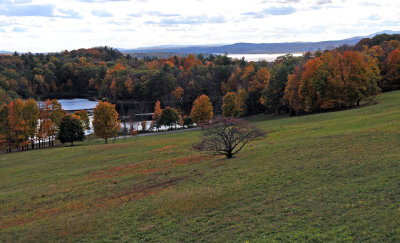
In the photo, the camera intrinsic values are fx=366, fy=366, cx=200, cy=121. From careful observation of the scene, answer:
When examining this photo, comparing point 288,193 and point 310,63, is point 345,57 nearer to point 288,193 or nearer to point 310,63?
point 310,63

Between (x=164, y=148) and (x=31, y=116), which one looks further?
(x=31, y=116)

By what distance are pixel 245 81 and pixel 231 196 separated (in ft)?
318

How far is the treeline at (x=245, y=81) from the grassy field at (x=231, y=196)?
3245 cm

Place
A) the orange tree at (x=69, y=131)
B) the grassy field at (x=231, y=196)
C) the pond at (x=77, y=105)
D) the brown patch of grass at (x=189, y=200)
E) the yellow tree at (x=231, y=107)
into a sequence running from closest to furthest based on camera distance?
the grassy field at (x=231, y=196) < the brown patch of grass at (x=189, y=200) < the orange tree at (x=69, y=131) < the yellow tree at (x=231, y=107) < the pond at (x=77, y=105)

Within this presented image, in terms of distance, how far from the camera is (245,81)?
115m

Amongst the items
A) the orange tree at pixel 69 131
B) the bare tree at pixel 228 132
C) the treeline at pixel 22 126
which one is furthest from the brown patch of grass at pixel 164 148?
the treeline at pixel 22 126

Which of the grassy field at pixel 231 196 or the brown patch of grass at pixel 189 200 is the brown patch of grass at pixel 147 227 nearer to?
the grassy field at pixel 231 196

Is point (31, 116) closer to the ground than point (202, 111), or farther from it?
farther from it

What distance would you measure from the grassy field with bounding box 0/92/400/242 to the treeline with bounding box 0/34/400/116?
32446mm

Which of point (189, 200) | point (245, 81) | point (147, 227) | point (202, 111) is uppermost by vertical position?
point (245, 81)

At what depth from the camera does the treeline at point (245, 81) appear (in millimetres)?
68812

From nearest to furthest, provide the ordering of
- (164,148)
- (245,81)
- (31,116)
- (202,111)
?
(164,148) < (31,116) < (202,111) < (245,81)

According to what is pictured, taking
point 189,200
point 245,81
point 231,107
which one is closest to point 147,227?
point 189,200

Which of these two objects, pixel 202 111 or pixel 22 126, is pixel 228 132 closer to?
pixel 22 126
